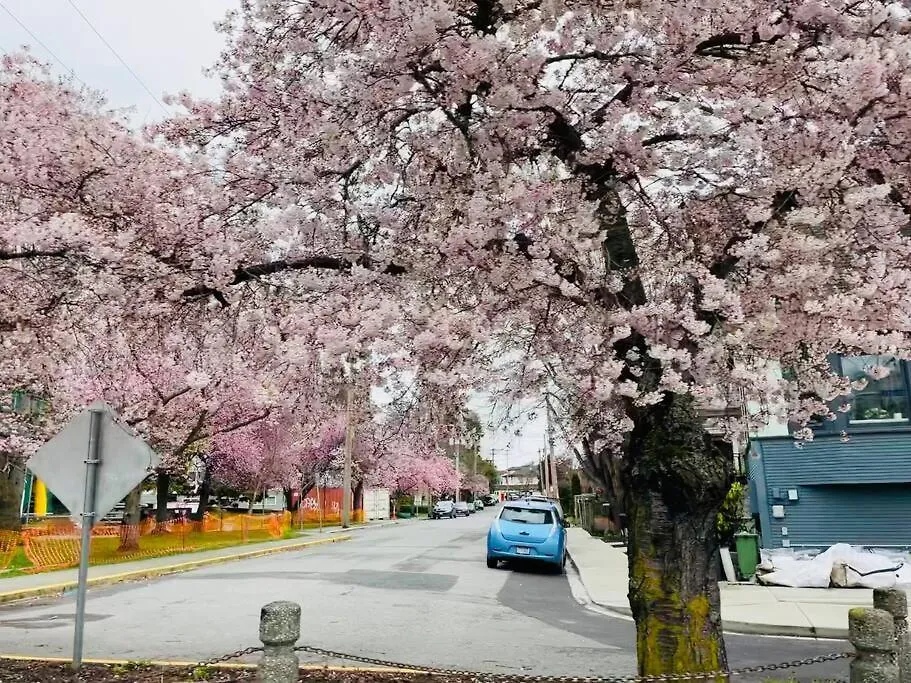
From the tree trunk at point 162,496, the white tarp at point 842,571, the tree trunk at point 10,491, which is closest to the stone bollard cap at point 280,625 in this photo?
the white tarp at point 842,571

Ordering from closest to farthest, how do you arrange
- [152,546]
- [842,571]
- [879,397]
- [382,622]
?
1. [382,622]
2. [842,571]
3. [879,397]
4. [152,546]

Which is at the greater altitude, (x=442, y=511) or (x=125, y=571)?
(x=125, y=571)

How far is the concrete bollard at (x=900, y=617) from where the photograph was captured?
5402 millimetres

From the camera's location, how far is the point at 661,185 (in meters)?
6.62

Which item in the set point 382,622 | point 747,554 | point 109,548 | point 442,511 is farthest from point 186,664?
point 442,511

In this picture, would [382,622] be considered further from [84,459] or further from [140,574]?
[140,574]

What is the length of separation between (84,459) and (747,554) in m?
12.1

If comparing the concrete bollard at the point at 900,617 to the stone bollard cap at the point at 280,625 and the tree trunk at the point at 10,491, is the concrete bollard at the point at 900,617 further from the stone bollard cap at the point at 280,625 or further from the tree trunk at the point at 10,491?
the tree trunk at the point at 10,491

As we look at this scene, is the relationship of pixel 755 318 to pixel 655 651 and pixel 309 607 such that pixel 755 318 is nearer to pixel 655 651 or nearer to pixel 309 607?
pixel 655 651

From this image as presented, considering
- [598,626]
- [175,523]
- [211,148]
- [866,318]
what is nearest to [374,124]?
[211,148]

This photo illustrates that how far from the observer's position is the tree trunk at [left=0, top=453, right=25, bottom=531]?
21844 millimetres

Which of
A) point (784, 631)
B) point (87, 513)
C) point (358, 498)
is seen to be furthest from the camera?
point (358, 498)

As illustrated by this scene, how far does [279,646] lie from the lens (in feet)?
14.0

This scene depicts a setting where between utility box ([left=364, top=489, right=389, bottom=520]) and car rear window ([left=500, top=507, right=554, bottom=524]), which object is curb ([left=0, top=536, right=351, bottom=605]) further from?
utility box ([left=364, top=489, right=389, bottom=520])
